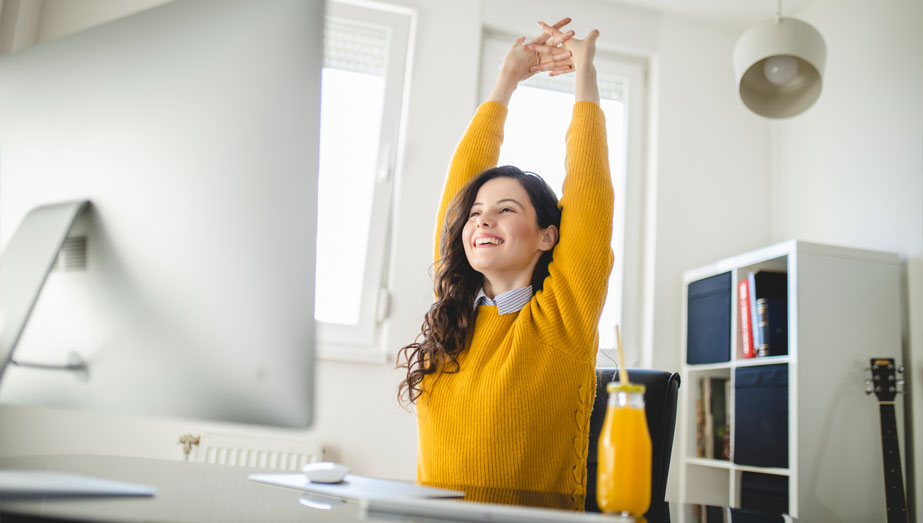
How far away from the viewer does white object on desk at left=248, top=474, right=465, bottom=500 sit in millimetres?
674

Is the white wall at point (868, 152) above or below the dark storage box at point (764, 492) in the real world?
above

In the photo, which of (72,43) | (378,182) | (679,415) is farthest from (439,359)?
(679,415)

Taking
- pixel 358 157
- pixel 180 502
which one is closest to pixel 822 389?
pixel 358 157

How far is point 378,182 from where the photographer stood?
3.01 metres

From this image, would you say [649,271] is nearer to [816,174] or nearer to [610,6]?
[816,174]

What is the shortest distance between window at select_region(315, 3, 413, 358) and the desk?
1949 millimetres

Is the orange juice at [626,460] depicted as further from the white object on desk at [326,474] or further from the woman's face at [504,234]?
the woman's face at [504,234]

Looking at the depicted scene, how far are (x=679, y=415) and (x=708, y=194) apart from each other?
3.55ft

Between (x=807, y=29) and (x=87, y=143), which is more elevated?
(x=807, y=29)

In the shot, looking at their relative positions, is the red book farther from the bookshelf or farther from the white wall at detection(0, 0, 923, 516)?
the white wall at detection(0, 0, 923, 516)

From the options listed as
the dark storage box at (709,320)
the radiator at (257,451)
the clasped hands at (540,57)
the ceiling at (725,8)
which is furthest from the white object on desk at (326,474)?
the ceiling at (725,8)

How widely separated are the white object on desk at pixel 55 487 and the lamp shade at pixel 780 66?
2386mm

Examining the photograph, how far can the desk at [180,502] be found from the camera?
0.46 m

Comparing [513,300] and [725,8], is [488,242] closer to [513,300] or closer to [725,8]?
[513,300]
